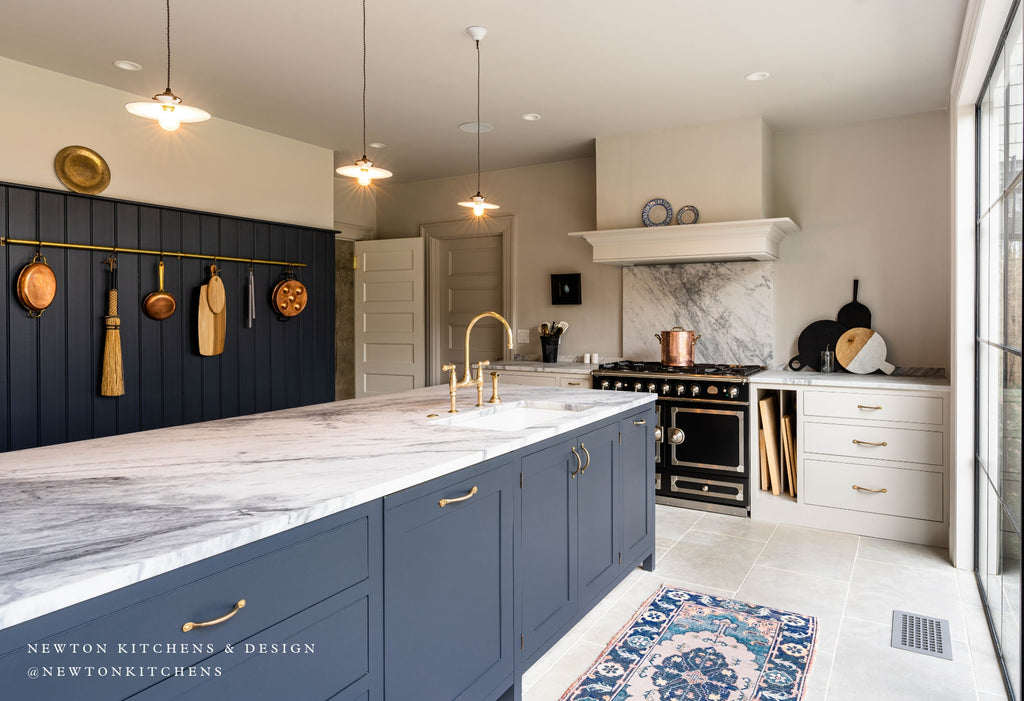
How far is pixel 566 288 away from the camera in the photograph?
17.9 feet

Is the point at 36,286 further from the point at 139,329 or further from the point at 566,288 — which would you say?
the point at 566,288

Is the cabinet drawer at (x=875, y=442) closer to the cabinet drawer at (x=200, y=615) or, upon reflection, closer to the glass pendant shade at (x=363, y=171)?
the glass pendant shade at (x=363, y=171)

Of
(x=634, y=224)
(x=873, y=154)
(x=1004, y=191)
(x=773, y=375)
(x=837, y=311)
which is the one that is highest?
(x=873, y=154)

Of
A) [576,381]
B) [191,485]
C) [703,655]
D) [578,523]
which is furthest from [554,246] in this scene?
[191,485]

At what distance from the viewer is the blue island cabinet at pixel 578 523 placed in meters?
2.20

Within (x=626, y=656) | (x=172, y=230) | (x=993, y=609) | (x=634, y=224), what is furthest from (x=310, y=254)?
(x=993, y=609)

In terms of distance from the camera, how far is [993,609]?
2613 millimetres

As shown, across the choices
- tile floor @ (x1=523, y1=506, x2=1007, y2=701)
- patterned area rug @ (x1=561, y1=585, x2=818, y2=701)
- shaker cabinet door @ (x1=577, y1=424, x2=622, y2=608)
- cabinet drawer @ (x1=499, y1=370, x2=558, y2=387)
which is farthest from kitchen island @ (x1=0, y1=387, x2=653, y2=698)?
cabinet drawer @ (x1=499, y1=370, x2=558, y2=387)

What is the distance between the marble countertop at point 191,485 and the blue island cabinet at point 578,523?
0.15m

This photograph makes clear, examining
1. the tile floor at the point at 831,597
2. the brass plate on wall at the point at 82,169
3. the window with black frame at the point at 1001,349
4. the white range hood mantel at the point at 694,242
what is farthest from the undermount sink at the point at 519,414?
the brass plate on wall at the point at 82,169

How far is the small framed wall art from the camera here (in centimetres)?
540

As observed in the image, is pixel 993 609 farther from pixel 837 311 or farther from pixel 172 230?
pixel 172 230

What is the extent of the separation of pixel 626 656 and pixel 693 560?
108 centimetres

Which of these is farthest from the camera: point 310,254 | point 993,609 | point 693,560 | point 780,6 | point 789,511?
point 310,254
